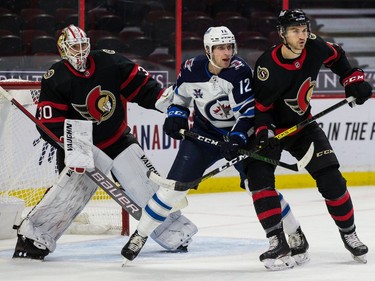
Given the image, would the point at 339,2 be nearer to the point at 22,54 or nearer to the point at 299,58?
the point at 22,54

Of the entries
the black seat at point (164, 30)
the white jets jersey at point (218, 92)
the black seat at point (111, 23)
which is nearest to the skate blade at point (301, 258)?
the white jets jersey at point (218, 92)

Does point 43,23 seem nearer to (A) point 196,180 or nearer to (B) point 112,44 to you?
(B) point 112,44

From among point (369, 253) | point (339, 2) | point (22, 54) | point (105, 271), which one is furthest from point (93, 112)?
point (339, 2)

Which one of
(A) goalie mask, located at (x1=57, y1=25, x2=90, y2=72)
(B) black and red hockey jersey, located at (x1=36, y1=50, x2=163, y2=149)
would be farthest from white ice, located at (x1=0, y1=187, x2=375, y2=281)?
(A) goalie mask, located at (x1=57, y1=25, x2=90, y2=72)

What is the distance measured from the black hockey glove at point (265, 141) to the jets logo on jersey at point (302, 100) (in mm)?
164

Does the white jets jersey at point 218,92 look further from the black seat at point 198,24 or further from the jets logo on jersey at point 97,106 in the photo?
the black seat at point 198,24

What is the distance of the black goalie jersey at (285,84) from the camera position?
4.89 m

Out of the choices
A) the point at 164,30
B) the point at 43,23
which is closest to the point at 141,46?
the point at 164,30

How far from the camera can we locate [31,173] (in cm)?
631

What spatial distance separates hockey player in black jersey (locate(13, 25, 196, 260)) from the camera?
5281 mm

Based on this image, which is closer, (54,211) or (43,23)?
(54,211)

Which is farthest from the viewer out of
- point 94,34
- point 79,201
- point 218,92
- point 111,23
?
point 111,23

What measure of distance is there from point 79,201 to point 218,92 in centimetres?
94

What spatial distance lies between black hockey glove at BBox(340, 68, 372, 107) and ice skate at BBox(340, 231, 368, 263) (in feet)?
1.89
